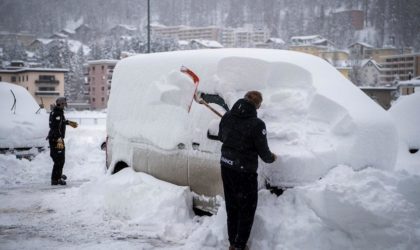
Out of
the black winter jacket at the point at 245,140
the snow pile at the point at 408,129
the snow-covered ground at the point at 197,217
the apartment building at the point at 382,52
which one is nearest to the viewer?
the snow-covered ground at the point at 197,217

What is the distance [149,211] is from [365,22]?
168 meters

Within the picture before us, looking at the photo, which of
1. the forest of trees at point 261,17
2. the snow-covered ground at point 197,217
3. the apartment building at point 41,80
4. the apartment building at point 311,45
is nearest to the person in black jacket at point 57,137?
the snow-covered ground at point 197,217

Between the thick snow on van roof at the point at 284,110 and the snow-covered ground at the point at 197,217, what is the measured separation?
28 centimetres

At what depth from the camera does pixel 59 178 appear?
1058 cm

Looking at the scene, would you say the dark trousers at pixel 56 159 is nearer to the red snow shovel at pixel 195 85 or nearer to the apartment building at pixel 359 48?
the red snow shovel at pixel 195 85

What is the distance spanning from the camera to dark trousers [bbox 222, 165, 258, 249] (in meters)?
5.21

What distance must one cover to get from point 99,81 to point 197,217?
89.3m

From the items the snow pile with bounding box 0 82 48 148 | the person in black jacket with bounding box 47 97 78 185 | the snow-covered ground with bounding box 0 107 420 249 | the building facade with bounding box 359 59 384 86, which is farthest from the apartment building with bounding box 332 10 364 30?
the snow-covered ground with bounding box 0 107 420 249

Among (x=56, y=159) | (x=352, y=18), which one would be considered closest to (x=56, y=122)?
(x=56, y=159)

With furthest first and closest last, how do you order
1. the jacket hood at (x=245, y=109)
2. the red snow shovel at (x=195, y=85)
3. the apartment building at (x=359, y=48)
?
the apartment building at (x=359, y=48)
the red snow shovel at (x=195, y=85)
the jacket hood at (x=245, y=109)

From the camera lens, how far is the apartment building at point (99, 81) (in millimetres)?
92562

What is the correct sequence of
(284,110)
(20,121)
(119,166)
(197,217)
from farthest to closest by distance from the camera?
(20,121), (119,166), (197,217), (284,110)

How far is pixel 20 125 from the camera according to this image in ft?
38.0

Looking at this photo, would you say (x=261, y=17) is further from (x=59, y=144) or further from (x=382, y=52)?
(x=59, y=144)
